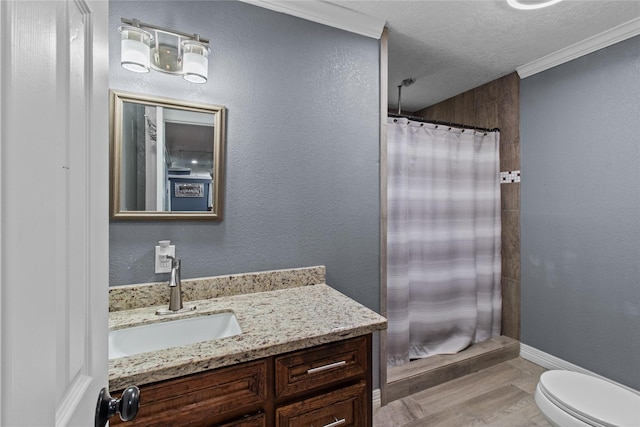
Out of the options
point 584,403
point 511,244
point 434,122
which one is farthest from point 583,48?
point 584,403

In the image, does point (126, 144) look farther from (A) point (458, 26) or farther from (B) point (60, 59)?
(A) point (458, 26)

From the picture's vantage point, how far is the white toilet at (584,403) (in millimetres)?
1265

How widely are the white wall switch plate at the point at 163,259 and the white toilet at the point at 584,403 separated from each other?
1900 mm

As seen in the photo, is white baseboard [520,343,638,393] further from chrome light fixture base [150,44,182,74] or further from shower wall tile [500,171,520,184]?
chrome light fixture base [150,44,182,74]

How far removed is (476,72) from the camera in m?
2.56

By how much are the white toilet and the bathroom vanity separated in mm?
928

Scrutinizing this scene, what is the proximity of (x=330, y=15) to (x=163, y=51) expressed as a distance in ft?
3.11

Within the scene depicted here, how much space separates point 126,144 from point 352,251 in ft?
4.26

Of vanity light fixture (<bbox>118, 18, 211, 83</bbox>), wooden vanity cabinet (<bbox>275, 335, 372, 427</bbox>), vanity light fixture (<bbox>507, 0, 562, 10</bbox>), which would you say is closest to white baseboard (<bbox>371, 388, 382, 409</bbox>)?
wooden vanity cabinet (<bbox>275, 335, 372, 427</bbox>)

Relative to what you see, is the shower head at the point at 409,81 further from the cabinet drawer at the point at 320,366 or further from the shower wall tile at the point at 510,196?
the cabinet drawer at the point at 320,366

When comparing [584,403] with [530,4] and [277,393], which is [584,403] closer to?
[277,393]

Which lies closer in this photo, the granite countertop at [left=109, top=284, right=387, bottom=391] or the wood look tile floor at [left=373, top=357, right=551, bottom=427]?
the granite countertop at [left=109, top=284, right=387, bottom=391]

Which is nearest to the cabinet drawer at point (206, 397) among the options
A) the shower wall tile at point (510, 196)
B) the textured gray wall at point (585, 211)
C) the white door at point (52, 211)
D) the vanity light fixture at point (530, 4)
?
the white door at point (52, 211)

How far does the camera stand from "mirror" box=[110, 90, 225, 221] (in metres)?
1.31
